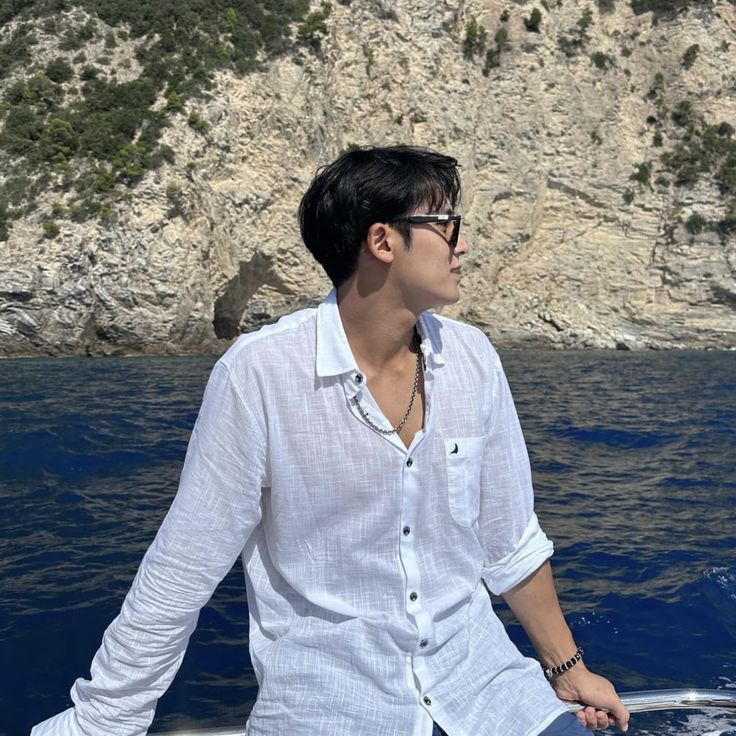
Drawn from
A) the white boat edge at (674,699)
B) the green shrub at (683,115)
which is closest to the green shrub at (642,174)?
the green shrub at (683,115)

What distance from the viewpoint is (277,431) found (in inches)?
63.4

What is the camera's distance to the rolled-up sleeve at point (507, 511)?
6.21 ft

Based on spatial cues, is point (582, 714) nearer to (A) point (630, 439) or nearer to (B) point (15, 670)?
(B) point (15, 670)

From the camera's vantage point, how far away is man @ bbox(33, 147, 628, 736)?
1614 mm

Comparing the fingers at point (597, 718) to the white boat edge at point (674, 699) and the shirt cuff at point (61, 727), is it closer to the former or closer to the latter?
the white boat edge at point (674, 699)

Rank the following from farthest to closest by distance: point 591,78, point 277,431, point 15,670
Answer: point 591,78
point 15,670
point 277,431

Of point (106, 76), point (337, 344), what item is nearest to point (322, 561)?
point (337, 344)

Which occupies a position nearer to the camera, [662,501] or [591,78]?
[662,501]

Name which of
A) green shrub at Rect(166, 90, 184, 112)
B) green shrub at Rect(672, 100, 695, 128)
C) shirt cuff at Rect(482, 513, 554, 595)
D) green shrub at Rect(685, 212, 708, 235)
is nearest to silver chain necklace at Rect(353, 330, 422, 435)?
shirt cuff at Rect(482, 513, 554, 595)

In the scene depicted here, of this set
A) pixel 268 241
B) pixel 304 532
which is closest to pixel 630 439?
pixel 304 532

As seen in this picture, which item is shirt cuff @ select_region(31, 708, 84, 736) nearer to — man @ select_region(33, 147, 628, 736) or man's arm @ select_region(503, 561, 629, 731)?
man @ select_region(33, 147, 628, 736)

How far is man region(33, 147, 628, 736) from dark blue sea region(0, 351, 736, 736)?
1767 millimetres

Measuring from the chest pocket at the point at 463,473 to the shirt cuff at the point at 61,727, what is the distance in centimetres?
91

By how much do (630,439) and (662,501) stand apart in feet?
11.0
